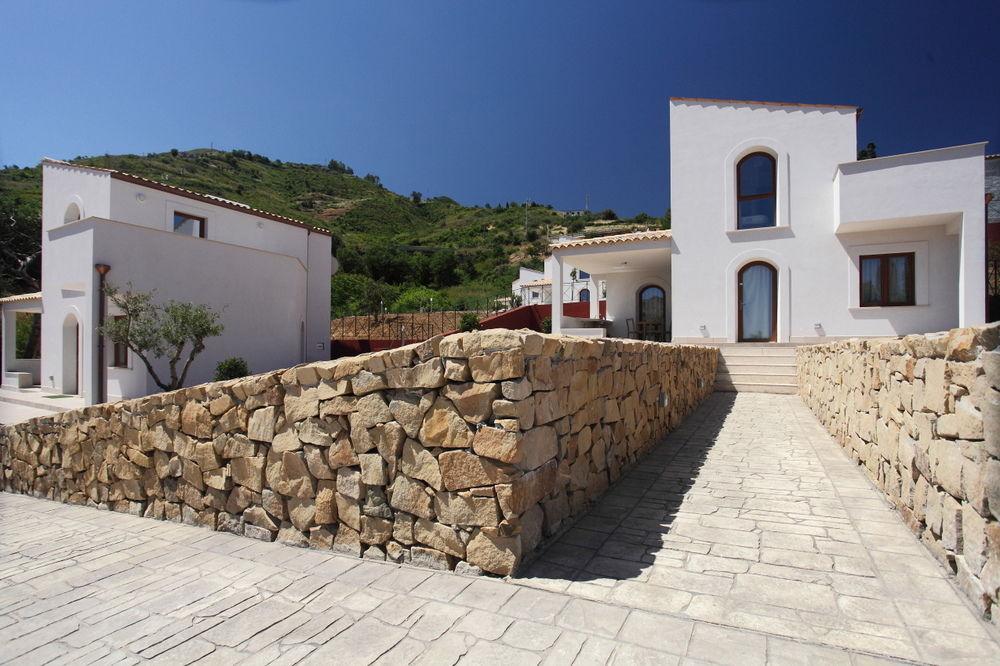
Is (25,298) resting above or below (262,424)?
above

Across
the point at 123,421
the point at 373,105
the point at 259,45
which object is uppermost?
the point at 373,105

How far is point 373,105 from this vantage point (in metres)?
27.8

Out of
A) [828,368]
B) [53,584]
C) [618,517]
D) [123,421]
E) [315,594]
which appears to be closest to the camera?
[315,594]

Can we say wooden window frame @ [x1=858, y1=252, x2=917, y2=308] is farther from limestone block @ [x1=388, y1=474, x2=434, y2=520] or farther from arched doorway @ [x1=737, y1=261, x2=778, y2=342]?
limestone block @ [x1=388, y1=474, x2=434, y2=520]

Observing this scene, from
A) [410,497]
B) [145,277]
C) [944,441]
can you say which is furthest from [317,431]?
[145,277]

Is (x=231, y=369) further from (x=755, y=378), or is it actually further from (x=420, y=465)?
(x=755, y=378)

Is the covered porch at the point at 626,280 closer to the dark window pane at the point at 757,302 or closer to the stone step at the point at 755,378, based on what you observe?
the dark window pane at the point at 757,302

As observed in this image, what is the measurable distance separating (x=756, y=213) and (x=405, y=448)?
48.3 feet

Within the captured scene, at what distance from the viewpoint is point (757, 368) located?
12.8 metres

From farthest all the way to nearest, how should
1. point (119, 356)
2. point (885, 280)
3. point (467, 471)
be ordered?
point (885, 280) → point (119, 356) → point (467, 471)

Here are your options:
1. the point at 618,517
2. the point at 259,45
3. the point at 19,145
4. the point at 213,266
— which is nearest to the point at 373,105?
the point at 213,266

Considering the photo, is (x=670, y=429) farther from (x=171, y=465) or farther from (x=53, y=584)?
(x=53, y=584)

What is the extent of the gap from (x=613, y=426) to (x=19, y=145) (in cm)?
660

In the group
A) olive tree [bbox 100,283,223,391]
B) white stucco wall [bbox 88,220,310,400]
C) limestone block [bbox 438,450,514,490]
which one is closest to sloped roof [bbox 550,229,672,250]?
white stucco wall [bbox 88,220,310,400]
